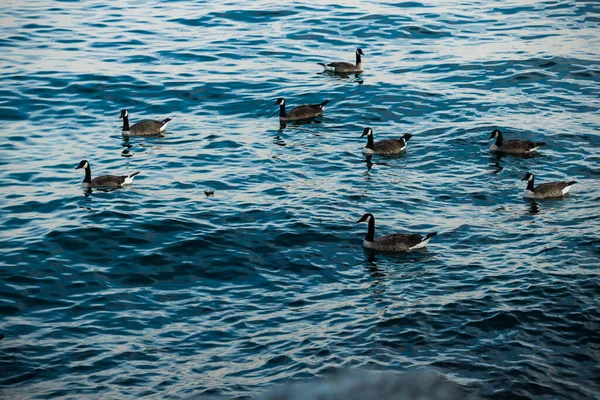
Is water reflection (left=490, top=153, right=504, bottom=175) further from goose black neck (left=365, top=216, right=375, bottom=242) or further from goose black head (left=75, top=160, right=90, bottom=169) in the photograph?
goose black head (left=75, top=160, right=90, bottom=169)

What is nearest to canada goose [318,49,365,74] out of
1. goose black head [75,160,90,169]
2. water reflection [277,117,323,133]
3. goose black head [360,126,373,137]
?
water reflection [277,117,323,133]

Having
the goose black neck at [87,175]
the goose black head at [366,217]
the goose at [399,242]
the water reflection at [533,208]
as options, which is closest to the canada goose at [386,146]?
the water reflection at [533,208]

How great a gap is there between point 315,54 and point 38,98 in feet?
43.7

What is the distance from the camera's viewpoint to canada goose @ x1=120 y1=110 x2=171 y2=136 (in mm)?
31859

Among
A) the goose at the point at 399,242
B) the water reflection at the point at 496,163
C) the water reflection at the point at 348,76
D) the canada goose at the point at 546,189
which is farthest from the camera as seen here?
the water reflection at the point at 348,76

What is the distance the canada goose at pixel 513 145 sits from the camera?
95.0 feet

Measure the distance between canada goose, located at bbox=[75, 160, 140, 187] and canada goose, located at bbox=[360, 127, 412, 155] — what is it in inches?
311

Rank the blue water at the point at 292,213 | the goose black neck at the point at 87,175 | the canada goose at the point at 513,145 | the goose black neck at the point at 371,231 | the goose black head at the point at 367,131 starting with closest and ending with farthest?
the blue water at the point at 292,213 < the goose black neck at the point at 371,231 < the goose black neck at the point at 87,175 < the canada goose at the point at 513,145 < the goose black head at the point at 367,131

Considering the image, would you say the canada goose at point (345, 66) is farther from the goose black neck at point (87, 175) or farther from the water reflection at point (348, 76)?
the goose black neck at point (87, 175)

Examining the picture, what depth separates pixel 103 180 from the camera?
88.9 feet

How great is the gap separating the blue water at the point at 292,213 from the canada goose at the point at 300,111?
59 centimetres

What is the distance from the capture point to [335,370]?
16.6 m

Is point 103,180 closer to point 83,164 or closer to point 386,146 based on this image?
point 83,164

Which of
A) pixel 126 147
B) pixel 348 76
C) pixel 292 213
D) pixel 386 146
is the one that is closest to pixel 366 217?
pixel 292 213
